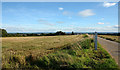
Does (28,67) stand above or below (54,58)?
below

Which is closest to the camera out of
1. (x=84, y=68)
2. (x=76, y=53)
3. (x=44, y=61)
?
(x=84, y=68)

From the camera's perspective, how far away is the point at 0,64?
4.30 m

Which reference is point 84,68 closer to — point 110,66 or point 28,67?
point 110,66

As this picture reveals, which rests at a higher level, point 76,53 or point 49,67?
point 76,53

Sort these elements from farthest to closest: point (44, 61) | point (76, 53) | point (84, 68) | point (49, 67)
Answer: point (76, 53) → point (44, 61) → point (49, 67) → point (84, 68)

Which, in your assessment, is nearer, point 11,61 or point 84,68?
point 84,68

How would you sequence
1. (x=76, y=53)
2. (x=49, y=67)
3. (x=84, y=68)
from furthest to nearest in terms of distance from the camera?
(x=76, y=53)
(x=49, y=67)
(x=84, y=68)

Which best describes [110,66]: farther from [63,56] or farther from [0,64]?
[0,64]

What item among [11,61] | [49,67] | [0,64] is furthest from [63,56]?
[0,64]

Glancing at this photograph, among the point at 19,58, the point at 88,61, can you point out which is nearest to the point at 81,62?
the point at 88,61

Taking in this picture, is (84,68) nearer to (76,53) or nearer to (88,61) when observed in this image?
(88,61)

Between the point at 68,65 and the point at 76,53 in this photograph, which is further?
the point at 76,53

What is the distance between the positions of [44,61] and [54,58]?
0.50 m

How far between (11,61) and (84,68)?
3.45 metres
